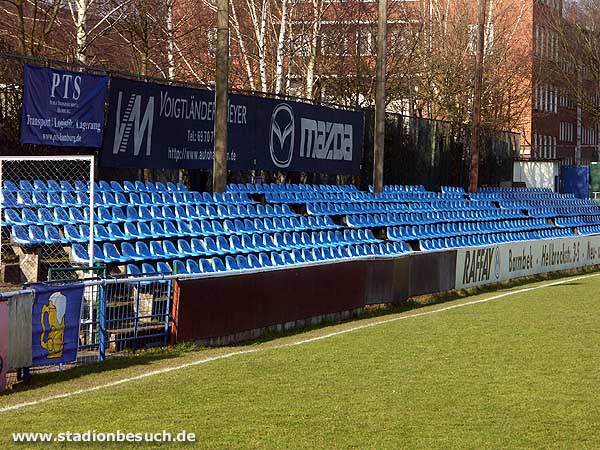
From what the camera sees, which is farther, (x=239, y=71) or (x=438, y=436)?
(x=239, y=71)

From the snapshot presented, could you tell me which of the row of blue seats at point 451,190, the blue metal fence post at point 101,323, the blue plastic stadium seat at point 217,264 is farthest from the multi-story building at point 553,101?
the blue metal fence post at point 101,323

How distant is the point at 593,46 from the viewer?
7319cm

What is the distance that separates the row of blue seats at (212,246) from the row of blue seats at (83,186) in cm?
158

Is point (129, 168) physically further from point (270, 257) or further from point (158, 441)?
point (158, 441)

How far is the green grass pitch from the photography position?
30.5ft

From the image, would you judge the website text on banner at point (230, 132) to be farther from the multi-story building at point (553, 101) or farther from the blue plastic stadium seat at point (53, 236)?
the multi-story building at point (553, 101)

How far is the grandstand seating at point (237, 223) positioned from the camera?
17.8m

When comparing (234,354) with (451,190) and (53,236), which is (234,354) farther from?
(451,190)

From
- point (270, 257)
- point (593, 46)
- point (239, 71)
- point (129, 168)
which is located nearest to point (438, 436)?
point (270, 257)

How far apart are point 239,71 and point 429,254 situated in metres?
21.1

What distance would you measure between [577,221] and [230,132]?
20.7 metres

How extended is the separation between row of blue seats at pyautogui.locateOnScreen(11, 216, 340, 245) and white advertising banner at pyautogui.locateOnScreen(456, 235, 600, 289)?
362 cm

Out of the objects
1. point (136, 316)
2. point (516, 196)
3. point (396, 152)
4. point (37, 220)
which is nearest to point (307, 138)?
point (396, 152)

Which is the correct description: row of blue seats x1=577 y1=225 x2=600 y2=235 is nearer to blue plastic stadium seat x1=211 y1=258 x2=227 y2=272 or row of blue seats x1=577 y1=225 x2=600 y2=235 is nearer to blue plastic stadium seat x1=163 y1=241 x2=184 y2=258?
blue plastic stadium seat x1=211 y1=258 x2=227 y2=272
